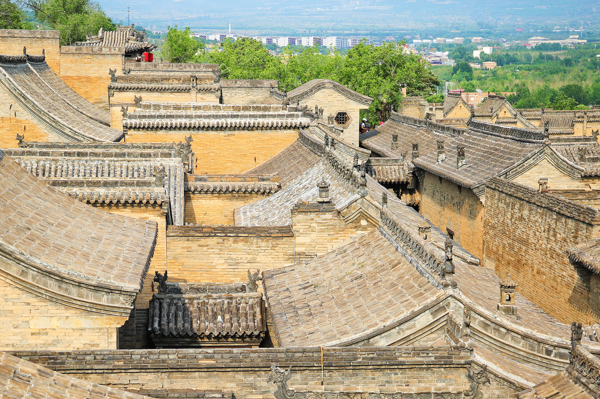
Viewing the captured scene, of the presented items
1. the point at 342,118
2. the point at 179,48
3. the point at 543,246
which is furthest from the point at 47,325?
the point at 179,48

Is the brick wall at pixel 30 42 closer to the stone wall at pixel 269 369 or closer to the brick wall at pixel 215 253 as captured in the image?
the brick wall at pixel 215 253

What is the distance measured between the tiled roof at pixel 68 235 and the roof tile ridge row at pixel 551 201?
44.8 ft

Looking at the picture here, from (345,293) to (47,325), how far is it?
296 inches

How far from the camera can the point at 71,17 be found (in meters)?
96.2

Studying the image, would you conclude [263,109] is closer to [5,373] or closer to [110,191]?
[110,191]

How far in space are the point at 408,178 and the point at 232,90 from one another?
2008 centimetres

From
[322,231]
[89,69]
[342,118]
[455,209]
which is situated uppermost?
[89,69]

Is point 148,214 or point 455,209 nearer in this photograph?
point 148,214

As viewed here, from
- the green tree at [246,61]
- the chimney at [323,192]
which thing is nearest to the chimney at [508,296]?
the chimney at [323,192]

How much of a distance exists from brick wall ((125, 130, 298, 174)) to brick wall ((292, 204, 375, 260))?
55.4 feet

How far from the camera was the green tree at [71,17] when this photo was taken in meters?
93.4

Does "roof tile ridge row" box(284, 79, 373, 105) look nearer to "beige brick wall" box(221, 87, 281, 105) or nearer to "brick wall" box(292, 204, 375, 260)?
"beige brick wall" box(221, 87, 281, 105)

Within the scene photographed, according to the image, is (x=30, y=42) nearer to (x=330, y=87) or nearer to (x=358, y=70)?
(x=330, y=87)

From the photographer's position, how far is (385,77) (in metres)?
80.9
